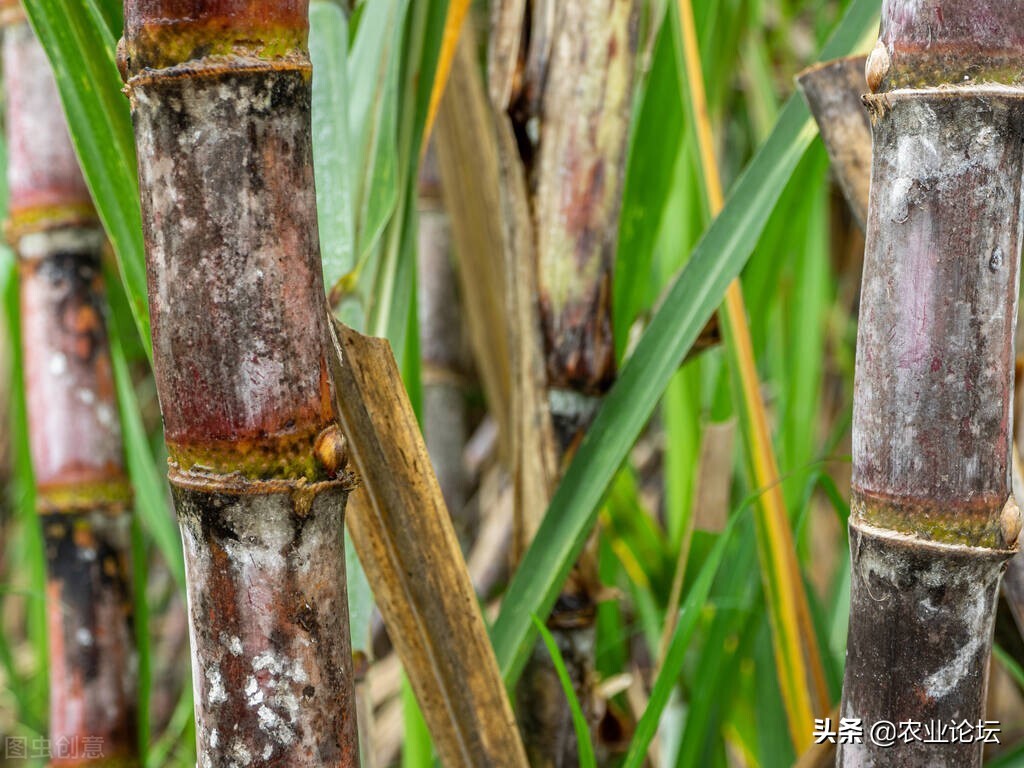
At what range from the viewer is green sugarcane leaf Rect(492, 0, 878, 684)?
0.40 metres

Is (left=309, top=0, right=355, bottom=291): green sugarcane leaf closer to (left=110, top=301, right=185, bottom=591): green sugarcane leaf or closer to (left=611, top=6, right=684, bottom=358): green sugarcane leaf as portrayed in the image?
(left=611, top=6, right=684, bottom=358): green sugarcane leaf

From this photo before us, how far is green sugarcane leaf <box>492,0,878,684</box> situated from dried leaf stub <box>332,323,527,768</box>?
0.04m

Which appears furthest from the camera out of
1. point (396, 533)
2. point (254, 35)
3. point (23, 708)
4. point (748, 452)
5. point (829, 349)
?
point (829, 349)

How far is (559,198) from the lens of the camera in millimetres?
450

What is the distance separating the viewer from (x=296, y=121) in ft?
0.86

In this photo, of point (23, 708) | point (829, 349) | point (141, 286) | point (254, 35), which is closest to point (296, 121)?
point (254, 35)

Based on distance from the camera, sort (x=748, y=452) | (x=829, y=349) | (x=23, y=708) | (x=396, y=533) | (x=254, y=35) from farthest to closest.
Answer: (x=829, y=349)
(x=23, y=708)
(x=748, y=452)
(x=396, y=533)
(x=254, y=35)

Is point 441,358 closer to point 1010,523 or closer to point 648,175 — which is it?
point 648,175

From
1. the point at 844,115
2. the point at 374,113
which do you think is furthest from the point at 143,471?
the point at 844,115

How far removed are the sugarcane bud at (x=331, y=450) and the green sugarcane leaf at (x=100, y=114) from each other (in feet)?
0.35

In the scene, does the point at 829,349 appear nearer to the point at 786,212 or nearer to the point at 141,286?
the point at 786,212

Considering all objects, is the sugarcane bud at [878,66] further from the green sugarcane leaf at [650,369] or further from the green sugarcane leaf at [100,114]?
the green sugarcane leaf at [100,114]

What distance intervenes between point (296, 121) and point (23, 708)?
573 mm

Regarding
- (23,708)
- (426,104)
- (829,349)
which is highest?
(426,104)
